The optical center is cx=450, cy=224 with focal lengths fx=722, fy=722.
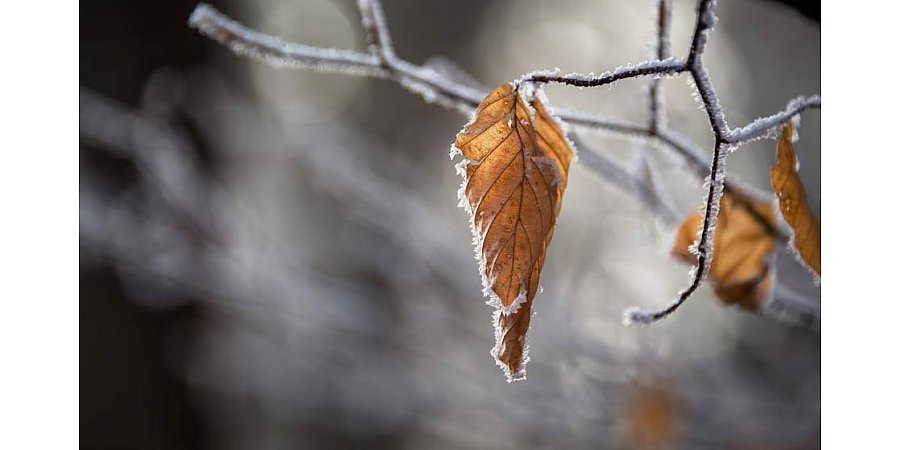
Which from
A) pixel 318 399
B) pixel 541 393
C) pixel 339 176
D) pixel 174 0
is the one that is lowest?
pixel 541 393

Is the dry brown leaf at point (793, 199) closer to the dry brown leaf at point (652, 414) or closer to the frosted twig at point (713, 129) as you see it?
the frosted twig at point (713, 129)

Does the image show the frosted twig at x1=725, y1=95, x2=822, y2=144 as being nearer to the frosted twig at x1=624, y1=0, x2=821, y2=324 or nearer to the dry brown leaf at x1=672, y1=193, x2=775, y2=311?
the frosted twig at x1=624, y1=0, x2=821, y2=324

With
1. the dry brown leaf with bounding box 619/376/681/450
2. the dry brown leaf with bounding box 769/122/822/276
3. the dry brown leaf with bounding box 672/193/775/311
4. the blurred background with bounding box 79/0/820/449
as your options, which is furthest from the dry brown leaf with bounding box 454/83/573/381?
the dry brown leaf with bounding box 619/376/681/450

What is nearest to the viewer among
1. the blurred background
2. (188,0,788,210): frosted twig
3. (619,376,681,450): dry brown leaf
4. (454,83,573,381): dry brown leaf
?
(454,83,573,381): dry brown leaf

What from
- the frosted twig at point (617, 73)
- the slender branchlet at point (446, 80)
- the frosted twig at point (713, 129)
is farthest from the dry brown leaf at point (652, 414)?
the frosted twig at point (617, 73)
